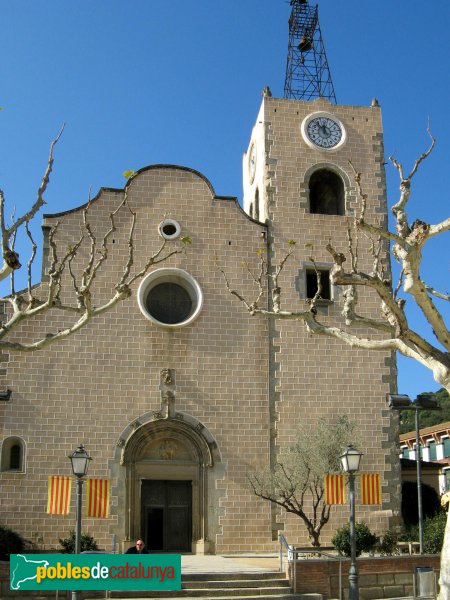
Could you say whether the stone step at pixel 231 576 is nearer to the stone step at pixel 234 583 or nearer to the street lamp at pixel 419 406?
the stone step at pixel 234 583

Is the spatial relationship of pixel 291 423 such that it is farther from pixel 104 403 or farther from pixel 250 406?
pixel 104 403

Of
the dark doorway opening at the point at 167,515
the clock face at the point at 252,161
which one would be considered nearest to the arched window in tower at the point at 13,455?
the dark doorway opening at the point at 167,515

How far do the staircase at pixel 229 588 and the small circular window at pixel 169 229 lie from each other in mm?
11113

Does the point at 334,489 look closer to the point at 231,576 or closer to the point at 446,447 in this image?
the point at 231,576

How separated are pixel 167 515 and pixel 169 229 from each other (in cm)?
884

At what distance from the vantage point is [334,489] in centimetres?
2214

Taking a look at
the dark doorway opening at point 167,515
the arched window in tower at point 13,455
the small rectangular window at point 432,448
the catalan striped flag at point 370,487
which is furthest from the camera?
the small rectangular window at point 432,448

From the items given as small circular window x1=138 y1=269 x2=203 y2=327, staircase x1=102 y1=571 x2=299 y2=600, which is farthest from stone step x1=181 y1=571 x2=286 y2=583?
small circular window x1=138 y1=269 x2=203 y2=327

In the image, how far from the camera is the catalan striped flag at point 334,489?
22047 mm

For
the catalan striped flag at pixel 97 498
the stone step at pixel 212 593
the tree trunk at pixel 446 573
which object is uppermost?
the catalan striped flag at pixel 97 498

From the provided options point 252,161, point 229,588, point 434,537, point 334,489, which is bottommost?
point 229,588

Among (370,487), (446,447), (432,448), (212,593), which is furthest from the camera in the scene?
(432,448)

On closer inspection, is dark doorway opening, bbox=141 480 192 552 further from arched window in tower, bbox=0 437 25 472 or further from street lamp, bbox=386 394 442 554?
street lamp, bbox=386 394 442 554

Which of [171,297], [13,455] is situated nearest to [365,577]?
[13,455]
